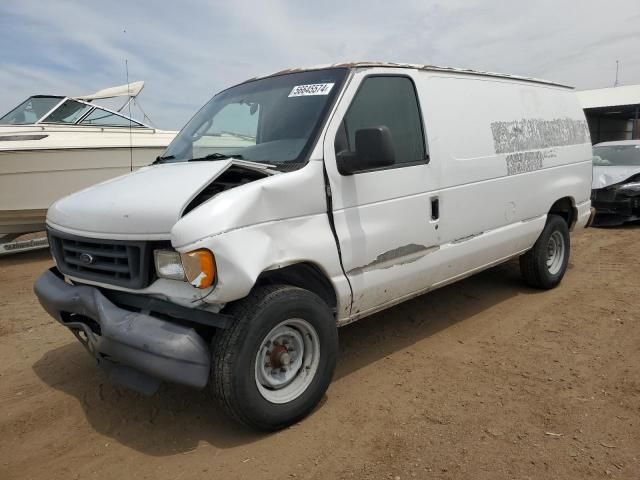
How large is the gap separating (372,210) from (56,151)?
261 inches

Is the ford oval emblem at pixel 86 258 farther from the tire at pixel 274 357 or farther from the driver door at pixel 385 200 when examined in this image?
the driver door at pixel 385 200

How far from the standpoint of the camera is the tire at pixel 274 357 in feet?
9.23

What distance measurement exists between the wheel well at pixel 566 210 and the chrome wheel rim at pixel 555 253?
28 centimetres

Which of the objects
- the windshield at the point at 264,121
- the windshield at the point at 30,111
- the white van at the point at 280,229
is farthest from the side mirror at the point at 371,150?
the windshield at the point at 30,111

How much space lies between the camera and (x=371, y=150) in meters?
3.21

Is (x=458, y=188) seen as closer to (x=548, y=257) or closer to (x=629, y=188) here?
(x=548, y=257)

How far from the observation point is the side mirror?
320cm

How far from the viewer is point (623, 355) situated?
4.04 metres

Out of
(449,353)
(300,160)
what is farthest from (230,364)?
(449,353)

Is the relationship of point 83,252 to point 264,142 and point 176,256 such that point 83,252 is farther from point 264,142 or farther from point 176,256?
point 264,142

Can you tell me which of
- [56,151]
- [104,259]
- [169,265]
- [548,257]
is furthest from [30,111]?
[548,257]

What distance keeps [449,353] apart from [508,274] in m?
2.62

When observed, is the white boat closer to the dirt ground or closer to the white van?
the dirt ground

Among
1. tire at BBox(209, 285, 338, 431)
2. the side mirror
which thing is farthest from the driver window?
tire at BBox(209, 285, 338, 431)
